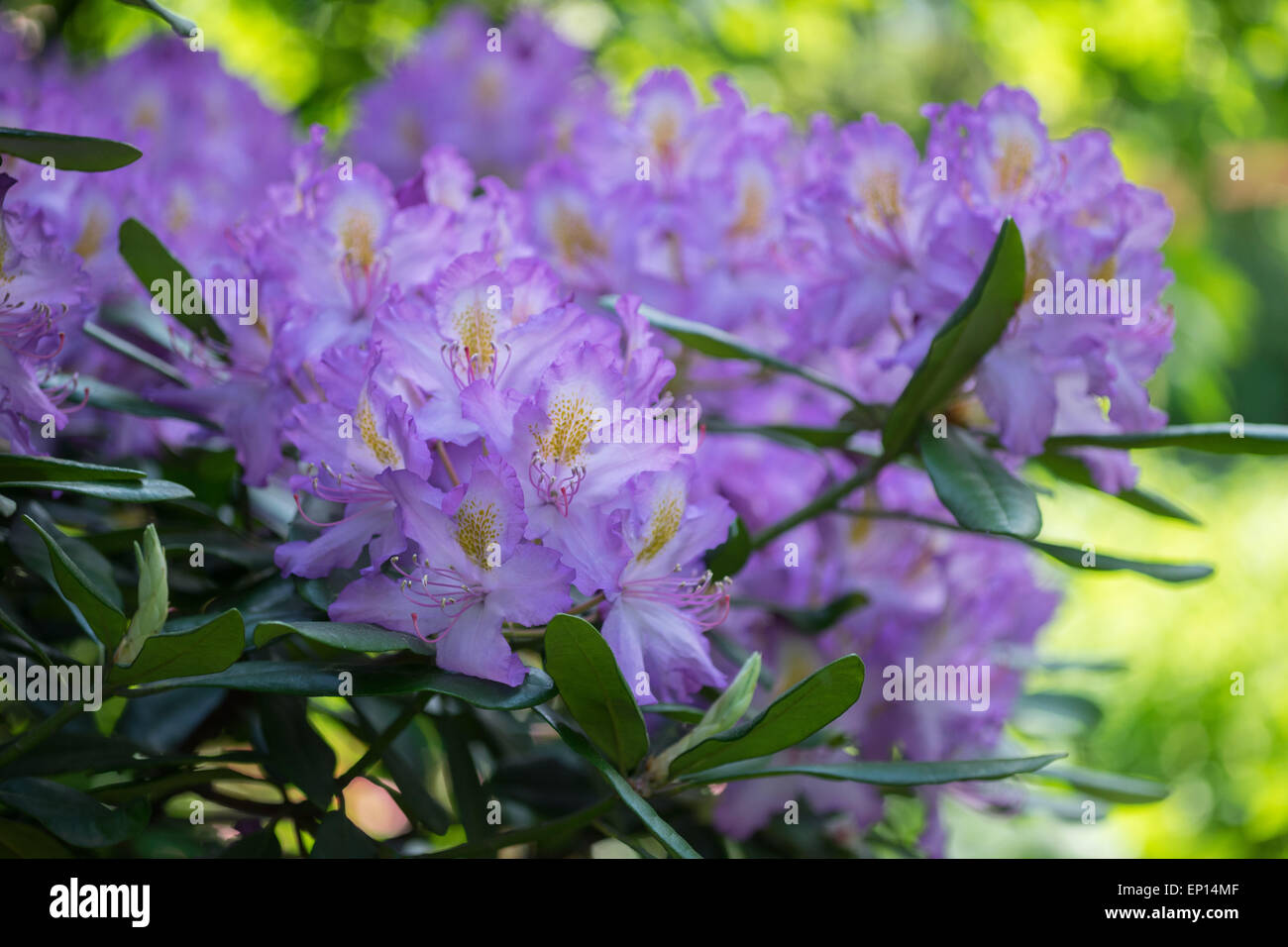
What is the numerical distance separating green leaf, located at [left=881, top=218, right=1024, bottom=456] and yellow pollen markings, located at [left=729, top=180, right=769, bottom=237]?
8.8 inches

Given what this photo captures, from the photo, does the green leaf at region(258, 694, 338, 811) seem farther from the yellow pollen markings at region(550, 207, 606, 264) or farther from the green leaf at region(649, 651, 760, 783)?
the yellow pollen markings at region(550, 207, 606, 264)

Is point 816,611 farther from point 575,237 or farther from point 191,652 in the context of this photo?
point 191,652

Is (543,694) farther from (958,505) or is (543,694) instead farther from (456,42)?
(456,42)

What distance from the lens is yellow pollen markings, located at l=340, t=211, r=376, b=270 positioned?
74cm

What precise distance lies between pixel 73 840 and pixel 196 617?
124mm

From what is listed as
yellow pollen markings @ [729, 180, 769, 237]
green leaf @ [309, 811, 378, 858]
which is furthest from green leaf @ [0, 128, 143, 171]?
yellow pollen markings @ [729, 180, 769, 237]

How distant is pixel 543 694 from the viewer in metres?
0.58

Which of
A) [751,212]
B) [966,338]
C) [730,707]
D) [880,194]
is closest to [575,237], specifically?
[751,212]

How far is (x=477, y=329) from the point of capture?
0.64m

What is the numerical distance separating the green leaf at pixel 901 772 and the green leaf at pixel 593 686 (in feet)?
0.17

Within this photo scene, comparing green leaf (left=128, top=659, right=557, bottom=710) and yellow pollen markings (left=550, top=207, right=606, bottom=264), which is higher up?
yellow pollen markings (left=550, top=207, right=606, bottom=264)

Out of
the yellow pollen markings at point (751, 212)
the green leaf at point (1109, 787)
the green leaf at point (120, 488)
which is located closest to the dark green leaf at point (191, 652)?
the green leaf at point (120, 488)

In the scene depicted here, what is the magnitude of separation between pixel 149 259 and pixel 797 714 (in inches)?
19.0
